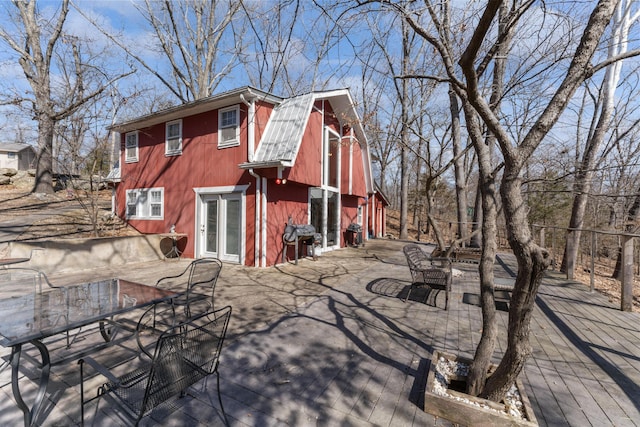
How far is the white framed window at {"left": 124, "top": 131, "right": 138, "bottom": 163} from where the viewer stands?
11.2 metres

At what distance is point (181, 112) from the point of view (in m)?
9.21

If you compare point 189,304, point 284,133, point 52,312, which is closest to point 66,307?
point 52,312

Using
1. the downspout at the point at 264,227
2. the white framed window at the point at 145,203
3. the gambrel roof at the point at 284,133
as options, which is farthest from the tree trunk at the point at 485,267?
the white framed window at the point at 145,203

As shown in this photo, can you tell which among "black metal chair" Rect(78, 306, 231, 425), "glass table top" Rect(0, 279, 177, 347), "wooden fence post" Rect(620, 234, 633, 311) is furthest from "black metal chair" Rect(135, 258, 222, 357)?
"wooden fence post" Rect(620, 234, 633, 311)

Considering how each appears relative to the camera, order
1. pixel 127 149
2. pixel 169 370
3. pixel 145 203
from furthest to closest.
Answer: pixel 127 149
pixel 145 203
pixel 169 370

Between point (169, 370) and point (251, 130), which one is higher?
point (251, 130)

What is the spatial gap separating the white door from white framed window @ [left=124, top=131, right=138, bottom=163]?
4488 mm

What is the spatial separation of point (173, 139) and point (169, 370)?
9677mm

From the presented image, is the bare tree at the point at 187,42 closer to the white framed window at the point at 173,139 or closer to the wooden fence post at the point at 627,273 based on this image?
the white framed window at the point at 173,139

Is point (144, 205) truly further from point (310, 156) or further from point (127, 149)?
point (310, 156)

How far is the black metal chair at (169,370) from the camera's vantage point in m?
1.77

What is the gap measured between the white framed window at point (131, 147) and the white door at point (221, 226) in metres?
4.49

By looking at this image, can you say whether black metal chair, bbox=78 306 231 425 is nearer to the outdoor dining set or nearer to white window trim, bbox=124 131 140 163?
the outdoor dining set

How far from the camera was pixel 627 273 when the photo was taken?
467cm
